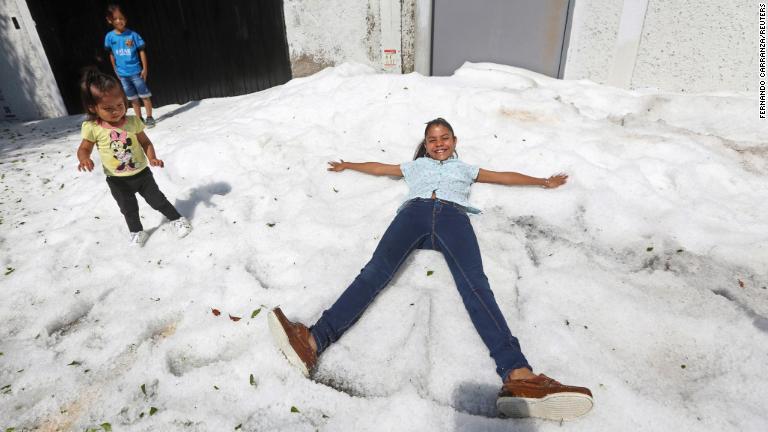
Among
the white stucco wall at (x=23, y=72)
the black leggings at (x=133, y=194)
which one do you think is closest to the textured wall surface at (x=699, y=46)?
the black leggings at (x=133, y=194)

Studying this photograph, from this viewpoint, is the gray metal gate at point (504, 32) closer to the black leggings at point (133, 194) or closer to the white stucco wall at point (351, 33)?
the white stucco wall at point (351, 33)

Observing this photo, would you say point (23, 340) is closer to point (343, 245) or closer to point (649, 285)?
point (343, 245)

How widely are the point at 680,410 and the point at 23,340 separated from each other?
11.1 ft

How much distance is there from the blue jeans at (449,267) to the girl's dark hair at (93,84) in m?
2.04

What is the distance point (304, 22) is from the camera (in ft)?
21.7

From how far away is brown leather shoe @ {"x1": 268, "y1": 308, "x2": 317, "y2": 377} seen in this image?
1974 millimetres

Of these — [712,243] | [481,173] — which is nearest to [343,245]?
[481,173]

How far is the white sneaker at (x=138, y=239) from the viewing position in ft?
10.1

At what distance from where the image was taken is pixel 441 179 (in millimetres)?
3064

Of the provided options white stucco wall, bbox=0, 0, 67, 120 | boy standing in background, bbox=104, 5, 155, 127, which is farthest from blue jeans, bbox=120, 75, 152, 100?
white stucco wall, bbox=0, 0, 67, 120

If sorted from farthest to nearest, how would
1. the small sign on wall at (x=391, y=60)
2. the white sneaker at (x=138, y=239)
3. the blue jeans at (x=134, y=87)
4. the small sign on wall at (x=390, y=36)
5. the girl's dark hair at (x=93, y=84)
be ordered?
the small sign on wall at (x=391, y=60) → the small sign on wall at (x=390, y=36) → the blue jeans at (x=134, y=87) → the white sneaker at (x=138, y=239) → the girl's dark hair at (x=93, y=84)

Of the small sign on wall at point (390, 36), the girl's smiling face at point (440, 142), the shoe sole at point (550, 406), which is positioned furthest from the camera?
the small sign on wall at point (390, 36)

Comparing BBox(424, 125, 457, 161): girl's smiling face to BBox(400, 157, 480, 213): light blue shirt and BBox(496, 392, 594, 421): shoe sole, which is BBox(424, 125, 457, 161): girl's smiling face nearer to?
BBox(400, 157, 480, 213): light blue shirt

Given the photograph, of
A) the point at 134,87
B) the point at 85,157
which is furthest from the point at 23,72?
the point at 85,157
